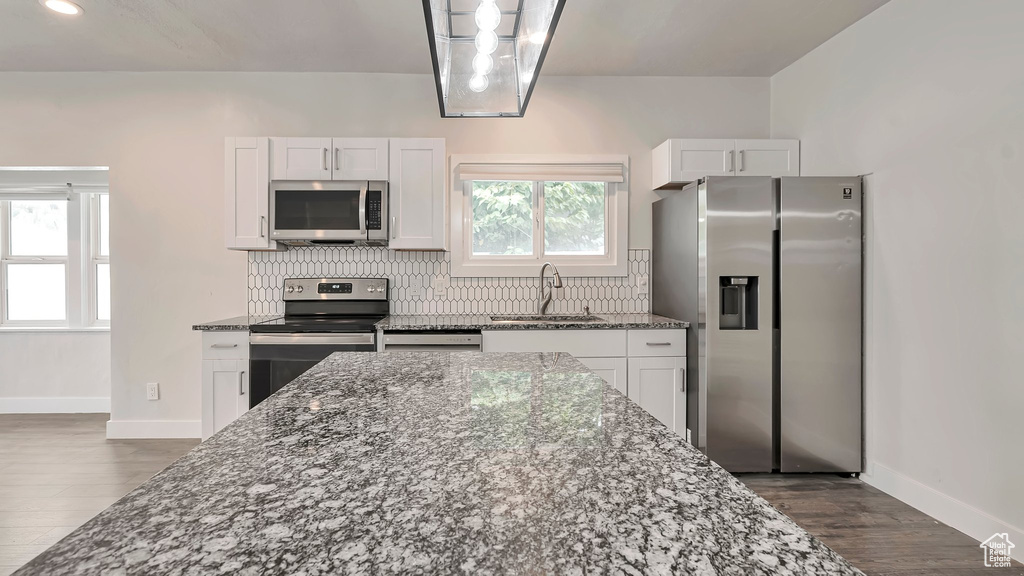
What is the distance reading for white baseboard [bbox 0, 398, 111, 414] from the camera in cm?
423

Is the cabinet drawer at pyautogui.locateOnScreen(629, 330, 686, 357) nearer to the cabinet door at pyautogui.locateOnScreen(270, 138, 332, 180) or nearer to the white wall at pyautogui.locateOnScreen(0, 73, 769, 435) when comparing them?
the white wall at pyautogui.locateOnScreen(0, 73, 769, 435)

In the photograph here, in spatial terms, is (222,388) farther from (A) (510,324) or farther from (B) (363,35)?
(B) (363,35)

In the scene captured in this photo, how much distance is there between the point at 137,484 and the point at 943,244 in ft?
14.6

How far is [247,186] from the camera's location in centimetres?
335

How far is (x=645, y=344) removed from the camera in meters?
3.18

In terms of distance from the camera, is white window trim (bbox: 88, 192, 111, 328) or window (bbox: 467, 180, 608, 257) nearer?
window (bbox: 467, 180, 608, 257)

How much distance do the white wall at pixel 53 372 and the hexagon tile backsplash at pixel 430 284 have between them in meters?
1.83

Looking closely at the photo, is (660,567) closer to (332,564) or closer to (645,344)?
(332,564)

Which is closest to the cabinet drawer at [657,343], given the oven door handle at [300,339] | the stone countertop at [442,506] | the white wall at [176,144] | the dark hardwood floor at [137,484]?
the dark hardwood floor at [137,484]

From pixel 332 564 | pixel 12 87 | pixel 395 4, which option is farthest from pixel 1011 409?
pixel 12 87

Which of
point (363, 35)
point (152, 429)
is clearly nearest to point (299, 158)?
point (363, 35)

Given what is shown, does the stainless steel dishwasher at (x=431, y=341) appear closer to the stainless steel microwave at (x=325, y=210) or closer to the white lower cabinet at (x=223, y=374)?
the stainless steel microwave at (x=325, y=210)

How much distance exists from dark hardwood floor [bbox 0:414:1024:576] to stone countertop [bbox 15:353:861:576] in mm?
1933

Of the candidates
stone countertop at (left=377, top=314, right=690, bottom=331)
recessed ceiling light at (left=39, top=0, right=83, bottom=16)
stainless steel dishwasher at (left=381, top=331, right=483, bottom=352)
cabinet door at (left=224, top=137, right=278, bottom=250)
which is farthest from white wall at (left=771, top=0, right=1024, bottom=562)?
recessed ceiling light at (left=39, top=0, right=83, bottom=16)
